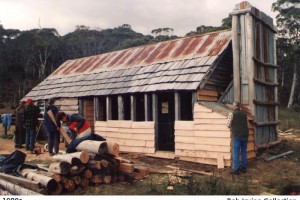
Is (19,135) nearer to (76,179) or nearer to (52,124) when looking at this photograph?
(52,124)

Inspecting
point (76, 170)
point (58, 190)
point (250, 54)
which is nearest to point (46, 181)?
point (58, 190)

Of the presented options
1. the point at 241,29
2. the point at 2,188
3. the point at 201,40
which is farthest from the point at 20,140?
the point at 241,29

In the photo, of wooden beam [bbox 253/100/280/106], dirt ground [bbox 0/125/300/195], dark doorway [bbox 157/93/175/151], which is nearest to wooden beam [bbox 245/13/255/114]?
wooden beam [bbox 253/100/280/106]

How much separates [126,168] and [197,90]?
4127 millimetres

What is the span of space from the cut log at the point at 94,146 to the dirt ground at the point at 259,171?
832mm

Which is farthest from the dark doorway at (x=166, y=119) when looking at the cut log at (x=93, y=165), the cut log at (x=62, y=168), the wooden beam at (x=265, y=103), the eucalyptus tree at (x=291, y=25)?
the eucalyptus tree at (x=291, y=25)

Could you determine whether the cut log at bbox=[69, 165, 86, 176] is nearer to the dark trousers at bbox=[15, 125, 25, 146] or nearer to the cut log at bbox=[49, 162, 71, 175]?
the cut log at bbox=[49, 162, 71, 175]

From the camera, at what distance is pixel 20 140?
1416 cm

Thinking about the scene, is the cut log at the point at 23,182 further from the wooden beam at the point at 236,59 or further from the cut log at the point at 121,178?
the wooden beam at the point at 236,59

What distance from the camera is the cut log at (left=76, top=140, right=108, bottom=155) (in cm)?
799

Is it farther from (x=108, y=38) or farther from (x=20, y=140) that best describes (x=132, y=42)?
(x=20, y=140)

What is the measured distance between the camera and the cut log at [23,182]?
23.3ft

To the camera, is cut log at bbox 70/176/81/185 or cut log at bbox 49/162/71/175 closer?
cut log at bbox 49/162/71/175

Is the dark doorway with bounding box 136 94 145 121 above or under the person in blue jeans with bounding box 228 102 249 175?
above
